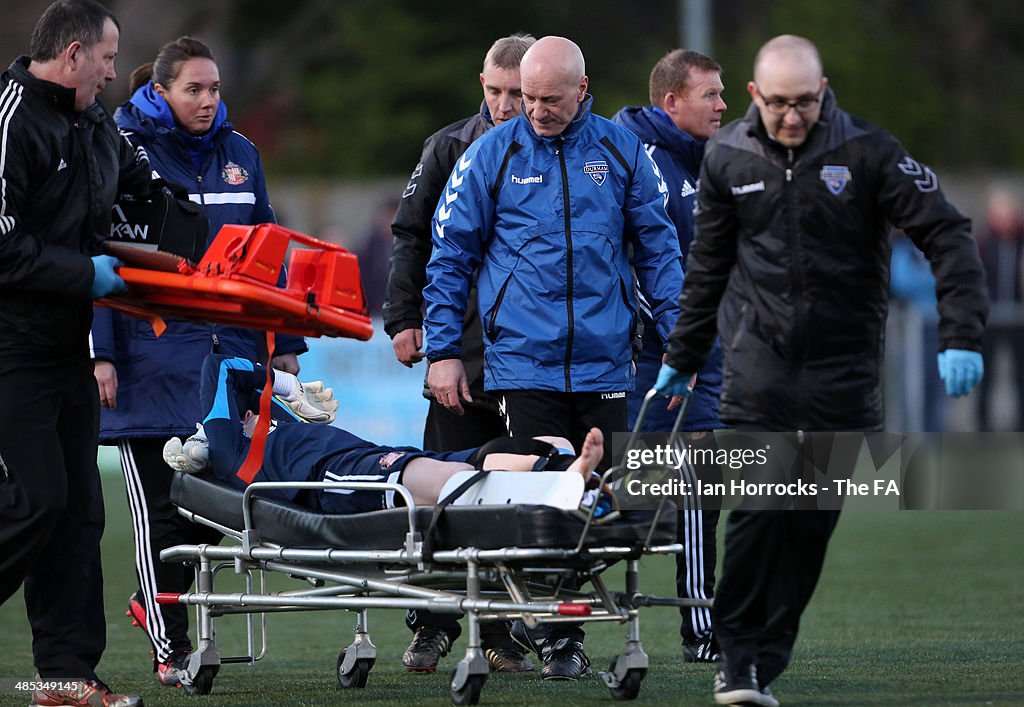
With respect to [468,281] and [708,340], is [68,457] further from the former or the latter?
[708,340]

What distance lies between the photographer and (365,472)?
22.9 feet

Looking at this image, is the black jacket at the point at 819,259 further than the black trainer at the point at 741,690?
No

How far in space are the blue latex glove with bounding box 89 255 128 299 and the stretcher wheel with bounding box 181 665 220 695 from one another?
1.46 metres

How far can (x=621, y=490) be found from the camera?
6426 millimetres

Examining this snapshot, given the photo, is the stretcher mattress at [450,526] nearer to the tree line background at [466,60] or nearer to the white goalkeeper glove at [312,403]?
the white goalkeeper glove at [312,403]

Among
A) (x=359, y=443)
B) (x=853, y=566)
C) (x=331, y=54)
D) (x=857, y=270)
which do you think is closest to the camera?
(x=857, y=270)

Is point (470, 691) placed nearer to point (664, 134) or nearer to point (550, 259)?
point (550, 259)

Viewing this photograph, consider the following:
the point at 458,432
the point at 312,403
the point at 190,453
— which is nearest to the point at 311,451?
the point at 190,453

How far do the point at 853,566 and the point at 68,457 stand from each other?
20.1 ft

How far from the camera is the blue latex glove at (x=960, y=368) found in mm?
5824

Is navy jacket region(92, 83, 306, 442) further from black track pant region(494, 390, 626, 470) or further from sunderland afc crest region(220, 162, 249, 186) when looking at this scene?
black track pant region(494, 390, 626, 470)

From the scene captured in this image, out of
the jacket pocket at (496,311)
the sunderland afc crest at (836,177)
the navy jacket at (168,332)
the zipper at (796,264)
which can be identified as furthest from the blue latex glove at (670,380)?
the navy jacket at (168,332)

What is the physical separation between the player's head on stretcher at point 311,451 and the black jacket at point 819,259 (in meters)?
0.73

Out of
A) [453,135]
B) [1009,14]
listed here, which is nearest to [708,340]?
[453,135]
